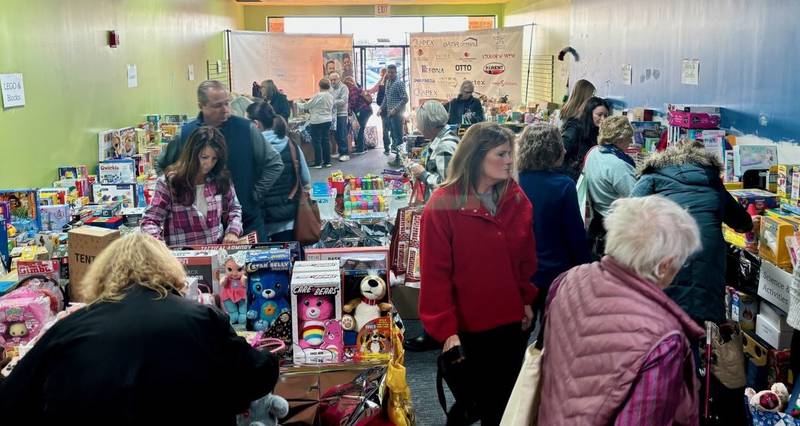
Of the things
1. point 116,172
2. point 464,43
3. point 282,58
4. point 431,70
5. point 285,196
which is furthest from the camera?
point 282,58

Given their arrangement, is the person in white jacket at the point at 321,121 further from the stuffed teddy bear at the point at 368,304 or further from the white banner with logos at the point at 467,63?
the stuffed teddy bear at the point at 368,304

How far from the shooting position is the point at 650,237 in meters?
1.91

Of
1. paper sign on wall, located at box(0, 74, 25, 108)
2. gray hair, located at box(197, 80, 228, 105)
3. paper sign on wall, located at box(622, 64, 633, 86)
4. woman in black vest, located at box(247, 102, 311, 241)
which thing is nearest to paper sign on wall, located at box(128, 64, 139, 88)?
paper sign on wall, located at box(0, 74, 25, 108)

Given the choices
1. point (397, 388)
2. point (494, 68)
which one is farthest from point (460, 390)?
point (494, 68)

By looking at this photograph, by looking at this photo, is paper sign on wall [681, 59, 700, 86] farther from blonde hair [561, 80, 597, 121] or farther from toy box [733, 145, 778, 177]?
toy box [733, 145, 778, 177]

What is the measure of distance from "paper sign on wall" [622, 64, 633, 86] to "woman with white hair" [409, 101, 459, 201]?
3.25 m

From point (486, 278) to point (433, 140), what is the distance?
94.4 inches

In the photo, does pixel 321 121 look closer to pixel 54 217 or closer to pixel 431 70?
pixel 431 70

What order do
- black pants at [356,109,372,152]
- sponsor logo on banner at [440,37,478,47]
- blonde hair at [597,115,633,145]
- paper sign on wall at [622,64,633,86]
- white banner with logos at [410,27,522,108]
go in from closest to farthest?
blonde hair at [597,115,633,145]
paper sign on wall at [622,64,633,86]
white banner with logos at [410,27,522,108]
sponsor logo on banner at [440,37,478,47]
black pants at [356,109,372,152]

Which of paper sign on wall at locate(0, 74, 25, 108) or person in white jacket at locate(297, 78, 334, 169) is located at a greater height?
paper sign on wall at locate(0, 74, 25, 108)

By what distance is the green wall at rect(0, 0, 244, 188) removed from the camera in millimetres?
5492

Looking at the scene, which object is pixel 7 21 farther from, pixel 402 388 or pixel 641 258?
pixel 641 258

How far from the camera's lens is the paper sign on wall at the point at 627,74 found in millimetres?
7473

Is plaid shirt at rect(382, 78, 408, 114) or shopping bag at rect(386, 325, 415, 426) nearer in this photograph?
shopping bag at rect(386, 325, 415, 426)
